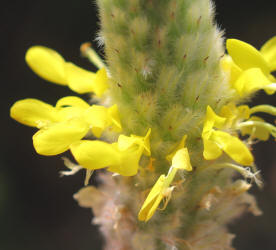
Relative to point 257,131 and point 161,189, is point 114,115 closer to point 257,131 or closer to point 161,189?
point 161,189

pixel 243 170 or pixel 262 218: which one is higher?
pixel 243 170

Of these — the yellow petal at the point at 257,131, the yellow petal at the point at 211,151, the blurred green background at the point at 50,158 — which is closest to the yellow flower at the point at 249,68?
the yellow petal at the point at 257,131

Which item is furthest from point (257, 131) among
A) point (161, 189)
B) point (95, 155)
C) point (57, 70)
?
point (57, 70)

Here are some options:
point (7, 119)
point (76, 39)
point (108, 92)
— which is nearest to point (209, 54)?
point (108, 92)

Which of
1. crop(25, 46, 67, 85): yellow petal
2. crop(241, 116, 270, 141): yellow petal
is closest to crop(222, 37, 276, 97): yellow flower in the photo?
crop(241, 116, 270, 141): yellow petal

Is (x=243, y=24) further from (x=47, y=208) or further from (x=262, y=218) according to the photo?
(x=47, y=208)
